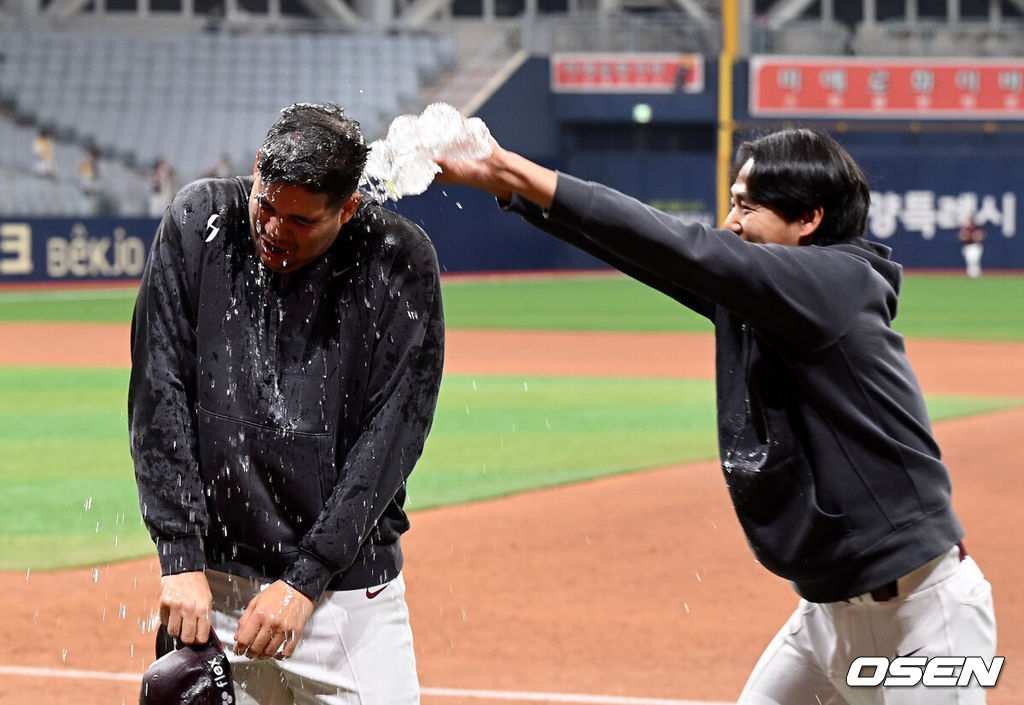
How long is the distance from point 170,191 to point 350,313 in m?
27.5

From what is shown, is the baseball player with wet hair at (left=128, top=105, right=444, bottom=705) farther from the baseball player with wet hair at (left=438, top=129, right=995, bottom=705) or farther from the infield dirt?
the infield dirt

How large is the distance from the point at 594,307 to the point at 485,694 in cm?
1992

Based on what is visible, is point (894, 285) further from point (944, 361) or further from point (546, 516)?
point (944, 361)

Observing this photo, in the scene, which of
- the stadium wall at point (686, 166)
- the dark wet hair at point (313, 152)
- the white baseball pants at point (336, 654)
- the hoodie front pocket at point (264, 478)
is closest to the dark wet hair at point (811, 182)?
the dark wet hair at point (313, 152)

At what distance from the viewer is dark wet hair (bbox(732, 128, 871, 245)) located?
2.72 meters

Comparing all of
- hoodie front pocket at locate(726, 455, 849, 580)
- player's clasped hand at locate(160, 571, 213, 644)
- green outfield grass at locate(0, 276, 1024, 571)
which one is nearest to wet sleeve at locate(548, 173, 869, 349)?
hoodie front pocket at locate(726, 455, 849, 580)

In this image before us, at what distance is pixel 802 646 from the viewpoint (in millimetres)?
2928

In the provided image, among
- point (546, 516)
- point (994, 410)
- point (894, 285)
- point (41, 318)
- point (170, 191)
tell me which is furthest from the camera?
point (170, 191)

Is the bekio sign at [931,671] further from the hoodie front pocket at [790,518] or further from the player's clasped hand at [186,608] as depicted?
the player's clasped hand at [186,608]

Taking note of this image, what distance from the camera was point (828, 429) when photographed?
8.64 ft

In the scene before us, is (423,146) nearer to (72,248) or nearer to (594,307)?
(594,307)

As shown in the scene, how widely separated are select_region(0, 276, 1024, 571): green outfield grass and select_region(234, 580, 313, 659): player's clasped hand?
4623 mm

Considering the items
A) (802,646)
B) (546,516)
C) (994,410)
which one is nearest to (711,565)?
(546,516)

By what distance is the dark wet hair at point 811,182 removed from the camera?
2723 millimetres
